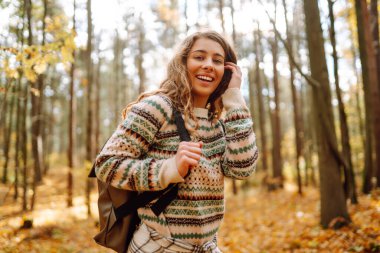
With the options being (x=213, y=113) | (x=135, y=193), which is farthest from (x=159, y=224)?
(x=213, y=113)

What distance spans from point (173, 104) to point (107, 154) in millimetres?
457

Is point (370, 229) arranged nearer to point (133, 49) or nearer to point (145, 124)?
point (145, 124)

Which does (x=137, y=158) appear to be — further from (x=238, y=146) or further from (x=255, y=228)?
(x=255, y=228)

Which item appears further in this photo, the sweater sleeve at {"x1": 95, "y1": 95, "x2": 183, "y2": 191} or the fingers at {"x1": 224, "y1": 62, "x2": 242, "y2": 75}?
the fingers at {"x1": 224, "y1": 62, "x2": 242, "y2": 75}

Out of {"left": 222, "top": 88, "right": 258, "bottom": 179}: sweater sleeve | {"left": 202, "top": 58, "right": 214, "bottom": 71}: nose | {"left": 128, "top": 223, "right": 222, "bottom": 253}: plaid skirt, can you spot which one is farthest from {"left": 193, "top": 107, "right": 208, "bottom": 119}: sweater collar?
{"left": 128, "top": 223, "right": 222, "bottom": 253}: plaid skirt

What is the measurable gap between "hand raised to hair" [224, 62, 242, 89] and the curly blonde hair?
1.6 inches

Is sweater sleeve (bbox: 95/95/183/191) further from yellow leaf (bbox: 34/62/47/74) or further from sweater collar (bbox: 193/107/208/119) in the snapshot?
yellow leaf (bbox: 34/62/47/74)

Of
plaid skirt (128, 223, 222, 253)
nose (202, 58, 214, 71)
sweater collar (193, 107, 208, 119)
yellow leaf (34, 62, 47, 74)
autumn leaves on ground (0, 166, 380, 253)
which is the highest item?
yellow leaf (34, 62, 47, 74)

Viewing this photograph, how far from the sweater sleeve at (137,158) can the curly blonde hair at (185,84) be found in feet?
0.51

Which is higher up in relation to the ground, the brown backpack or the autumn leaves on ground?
the brown backpack

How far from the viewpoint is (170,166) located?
1.57 metres

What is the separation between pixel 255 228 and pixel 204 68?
27.7 ft

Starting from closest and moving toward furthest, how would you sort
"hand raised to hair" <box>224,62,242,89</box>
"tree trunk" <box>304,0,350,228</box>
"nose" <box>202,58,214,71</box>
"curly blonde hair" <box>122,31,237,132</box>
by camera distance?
1. "curly blonde hair" <box>122,31,237,132</box>
2. "nose" <box>202,58,214,71</box>
3. "hand raised to hair" <box>224,62,242,89</box>
4. "tree trunk" <box>304,0,350,228</box>

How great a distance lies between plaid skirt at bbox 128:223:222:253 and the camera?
5.41ft
